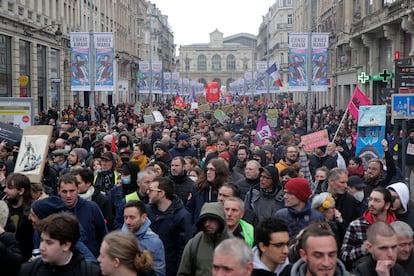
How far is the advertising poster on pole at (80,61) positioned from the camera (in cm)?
2241

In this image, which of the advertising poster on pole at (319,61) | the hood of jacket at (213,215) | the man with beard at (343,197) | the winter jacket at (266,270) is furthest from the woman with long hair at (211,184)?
the advertising poster on pole at (319,61)

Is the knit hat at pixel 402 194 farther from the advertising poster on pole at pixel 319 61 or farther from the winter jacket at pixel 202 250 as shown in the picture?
the advertising poster on pole at pixel 319 61

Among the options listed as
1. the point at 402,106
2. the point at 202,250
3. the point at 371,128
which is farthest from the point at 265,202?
the point at 402,106

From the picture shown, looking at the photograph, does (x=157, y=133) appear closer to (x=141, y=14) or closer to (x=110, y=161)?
(x=110, y=161)

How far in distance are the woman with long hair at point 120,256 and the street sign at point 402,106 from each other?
977cm

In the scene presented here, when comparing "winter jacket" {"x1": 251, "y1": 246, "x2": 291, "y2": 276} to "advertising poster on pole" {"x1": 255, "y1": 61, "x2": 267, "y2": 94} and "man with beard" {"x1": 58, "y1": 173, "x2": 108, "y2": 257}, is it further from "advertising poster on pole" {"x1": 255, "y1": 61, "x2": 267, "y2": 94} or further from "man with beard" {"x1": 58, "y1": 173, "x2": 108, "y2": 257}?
"advertising poster on pole" {"x1": 255, "y1": 61, "x2": 267, "y2": 94}

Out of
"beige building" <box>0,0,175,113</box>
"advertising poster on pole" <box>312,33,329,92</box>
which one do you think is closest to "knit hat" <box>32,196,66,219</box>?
"advertising poster on pole" <box>312,33,329,92</box>

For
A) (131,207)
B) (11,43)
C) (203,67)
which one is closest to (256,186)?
(131,207)

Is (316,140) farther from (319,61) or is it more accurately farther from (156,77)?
(156,77)

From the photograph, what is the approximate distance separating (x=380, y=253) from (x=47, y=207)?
2794 millimetres

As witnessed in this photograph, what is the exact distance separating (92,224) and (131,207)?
3.08 ft

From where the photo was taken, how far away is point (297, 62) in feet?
75.5

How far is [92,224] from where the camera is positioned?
645cm

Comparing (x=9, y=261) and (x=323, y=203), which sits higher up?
(x=323, y=203)
